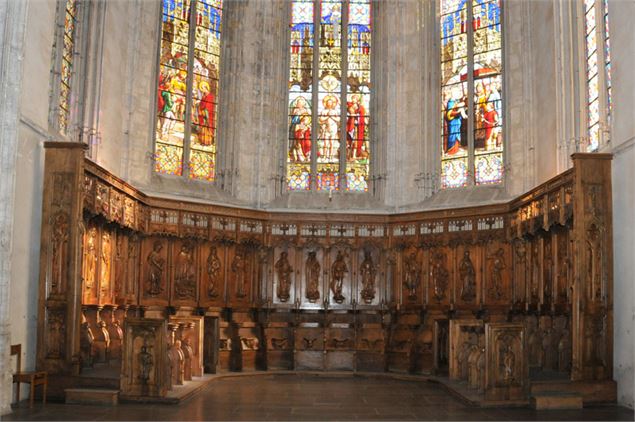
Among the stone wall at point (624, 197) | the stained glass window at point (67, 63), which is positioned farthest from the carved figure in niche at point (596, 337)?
the stained glass window at point (67, 63)

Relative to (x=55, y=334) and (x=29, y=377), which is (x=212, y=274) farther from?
(x=29, y=377)

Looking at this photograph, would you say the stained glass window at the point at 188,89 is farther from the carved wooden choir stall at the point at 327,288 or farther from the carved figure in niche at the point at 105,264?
the carved figure in niche at the point at 105,264

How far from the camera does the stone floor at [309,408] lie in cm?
1041

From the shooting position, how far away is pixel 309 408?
11.5 m

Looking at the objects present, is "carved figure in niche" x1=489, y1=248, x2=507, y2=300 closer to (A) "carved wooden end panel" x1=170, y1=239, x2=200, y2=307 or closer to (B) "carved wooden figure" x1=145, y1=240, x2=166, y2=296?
(A) "carved wooden end panel" x1=170, y1=239, x2=200, y2=307

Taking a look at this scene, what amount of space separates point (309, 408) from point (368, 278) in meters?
8.10

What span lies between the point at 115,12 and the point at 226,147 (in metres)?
4.65

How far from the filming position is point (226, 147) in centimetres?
2022

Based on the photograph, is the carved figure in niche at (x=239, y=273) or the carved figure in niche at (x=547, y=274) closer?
the carved figure in niche at (x=547, y=274)

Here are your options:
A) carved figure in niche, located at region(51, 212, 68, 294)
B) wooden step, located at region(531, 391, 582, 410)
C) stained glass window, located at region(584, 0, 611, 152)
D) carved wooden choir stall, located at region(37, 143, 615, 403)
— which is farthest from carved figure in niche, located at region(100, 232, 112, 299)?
stained glass window, located at region(584, 0, 611, 152)

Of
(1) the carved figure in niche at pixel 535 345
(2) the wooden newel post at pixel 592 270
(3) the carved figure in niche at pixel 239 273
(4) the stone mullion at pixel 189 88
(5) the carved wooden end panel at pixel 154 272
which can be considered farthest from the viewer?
(4) the stone mullion at pixel 189 88

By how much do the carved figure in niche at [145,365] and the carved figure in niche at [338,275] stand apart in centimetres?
811

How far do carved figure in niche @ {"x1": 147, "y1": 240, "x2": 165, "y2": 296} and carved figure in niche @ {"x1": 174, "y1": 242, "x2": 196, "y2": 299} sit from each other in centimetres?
42

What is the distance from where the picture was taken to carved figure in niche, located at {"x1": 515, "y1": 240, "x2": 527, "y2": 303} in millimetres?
16719
